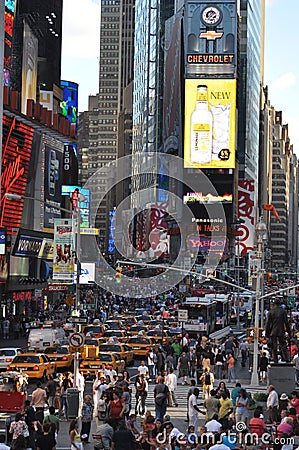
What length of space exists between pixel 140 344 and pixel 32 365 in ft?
38.8

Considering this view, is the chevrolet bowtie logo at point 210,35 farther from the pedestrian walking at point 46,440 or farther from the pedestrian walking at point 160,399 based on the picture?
the pedestrian walking at point 46,440

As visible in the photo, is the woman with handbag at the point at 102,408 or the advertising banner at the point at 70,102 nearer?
the woman with handbag at the point at 102,408

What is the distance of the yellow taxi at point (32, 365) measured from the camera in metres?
35.7

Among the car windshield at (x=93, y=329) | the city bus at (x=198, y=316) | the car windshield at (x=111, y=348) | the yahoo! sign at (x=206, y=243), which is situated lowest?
the car windshield at (x=111, y=348)

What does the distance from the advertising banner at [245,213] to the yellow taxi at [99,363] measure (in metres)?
118

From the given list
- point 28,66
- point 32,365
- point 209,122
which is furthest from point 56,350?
point 209,122

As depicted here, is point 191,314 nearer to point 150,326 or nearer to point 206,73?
point 150,326

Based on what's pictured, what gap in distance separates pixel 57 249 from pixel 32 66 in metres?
41.3

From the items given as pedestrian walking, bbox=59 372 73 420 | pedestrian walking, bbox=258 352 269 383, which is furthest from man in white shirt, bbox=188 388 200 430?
pedestrian walking, bbox=258 352 269 383

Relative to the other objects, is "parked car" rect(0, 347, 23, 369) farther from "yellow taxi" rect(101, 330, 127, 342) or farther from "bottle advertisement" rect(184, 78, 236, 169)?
"bottle advertisement" rect(184, 78, 236, 169)

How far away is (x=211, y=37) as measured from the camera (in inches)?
5896

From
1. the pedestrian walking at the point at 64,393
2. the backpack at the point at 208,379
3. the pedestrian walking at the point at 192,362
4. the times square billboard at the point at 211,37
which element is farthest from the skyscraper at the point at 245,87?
the pedestrian walking at the point at 64,393

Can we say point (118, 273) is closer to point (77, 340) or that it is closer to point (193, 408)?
point (77, 340)

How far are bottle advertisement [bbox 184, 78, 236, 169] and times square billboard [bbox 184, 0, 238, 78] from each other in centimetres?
220
